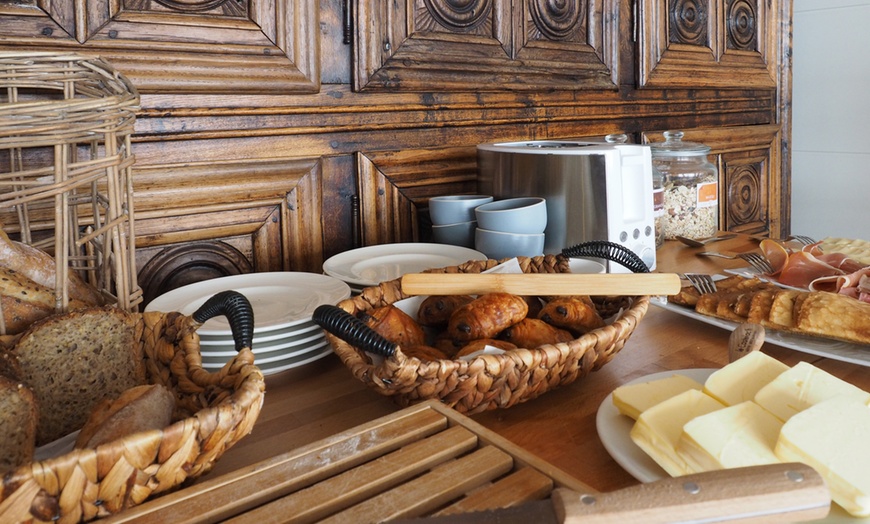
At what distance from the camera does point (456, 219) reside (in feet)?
4.16

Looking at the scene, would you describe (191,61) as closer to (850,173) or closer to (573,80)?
(573,80)

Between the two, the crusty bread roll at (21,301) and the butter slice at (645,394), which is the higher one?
the crusty bread roll at (21,301)

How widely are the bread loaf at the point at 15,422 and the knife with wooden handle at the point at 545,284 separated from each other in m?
0.39

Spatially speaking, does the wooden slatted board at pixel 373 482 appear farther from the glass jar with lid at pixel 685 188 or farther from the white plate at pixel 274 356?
the glass jar with lid at pixel 685 188

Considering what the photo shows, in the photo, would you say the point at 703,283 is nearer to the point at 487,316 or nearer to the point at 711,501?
the point at 487,316

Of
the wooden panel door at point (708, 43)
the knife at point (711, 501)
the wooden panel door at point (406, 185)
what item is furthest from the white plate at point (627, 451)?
the wooden panel door at point (708, 43)

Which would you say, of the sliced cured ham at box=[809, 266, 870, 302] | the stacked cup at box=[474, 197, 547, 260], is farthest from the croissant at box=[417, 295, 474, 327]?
the sliced cured ham at box=[809, 266, 870, 302]

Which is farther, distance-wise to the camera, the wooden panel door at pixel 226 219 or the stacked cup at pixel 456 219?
the stacked cup at pixel 456 219

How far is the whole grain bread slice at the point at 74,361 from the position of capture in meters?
0.62

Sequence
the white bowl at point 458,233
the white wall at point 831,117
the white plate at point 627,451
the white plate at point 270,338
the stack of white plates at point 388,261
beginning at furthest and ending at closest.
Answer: the white wall at point 831,117
the white bowl at point 458,233
the stack of white plates at point 388,261
the white plate at point 270,338
the white plate at point 627,451

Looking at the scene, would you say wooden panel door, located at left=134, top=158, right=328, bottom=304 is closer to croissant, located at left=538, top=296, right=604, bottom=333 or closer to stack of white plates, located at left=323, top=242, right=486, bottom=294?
stack of white plates, located at left=323, top=242, right=486, bottom=294

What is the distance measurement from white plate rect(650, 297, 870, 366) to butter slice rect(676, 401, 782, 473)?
0.34 meters

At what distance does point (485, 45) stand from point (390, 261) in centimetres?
63

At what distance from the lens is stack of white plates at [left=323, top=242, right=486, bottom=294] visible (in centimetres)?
105
